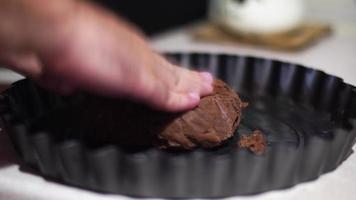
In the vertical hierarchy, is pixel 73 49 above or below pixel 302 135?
above

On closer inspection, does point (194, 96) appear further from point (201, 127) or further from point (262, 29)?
point (262, 29)

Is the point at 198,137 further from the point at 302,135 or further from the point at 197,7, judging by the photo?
the point at 197,7

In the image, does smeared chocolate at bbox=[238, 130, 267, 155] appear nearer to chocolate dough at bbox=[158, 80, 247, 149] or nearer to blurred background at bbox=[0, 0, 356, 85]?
chocolate dough at bbox=[158, 80, 247, 149]

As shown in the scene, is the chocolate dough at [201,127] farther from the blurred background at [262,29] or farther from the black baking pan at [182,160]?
the blurred background at [262,29]

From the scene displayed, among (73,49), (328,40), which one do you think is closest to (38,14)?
(73,49)

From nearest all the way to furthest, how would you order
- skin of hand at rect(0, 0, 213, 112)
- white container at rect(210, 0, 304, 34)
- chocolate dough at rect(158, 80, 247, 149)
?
skin of hand at rect(0, 0, 213, 112)
chocolate dough at rect(158, 80, 247, 149)
white container at rect(210, 0, 304, 34)

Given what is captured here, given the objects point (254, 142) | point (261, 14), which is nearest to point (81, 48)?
point (254, 142)

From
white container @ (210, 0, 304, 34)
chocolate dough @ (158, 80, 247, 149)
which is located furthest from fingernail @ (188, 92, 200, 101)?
white container @ (210, 0, 304, 34)

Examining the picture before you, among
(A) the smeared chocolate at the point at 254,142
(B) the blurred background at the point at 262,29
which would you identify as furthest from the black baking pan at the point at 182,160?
Answer: (B) the blurred background at the point at 262,29
